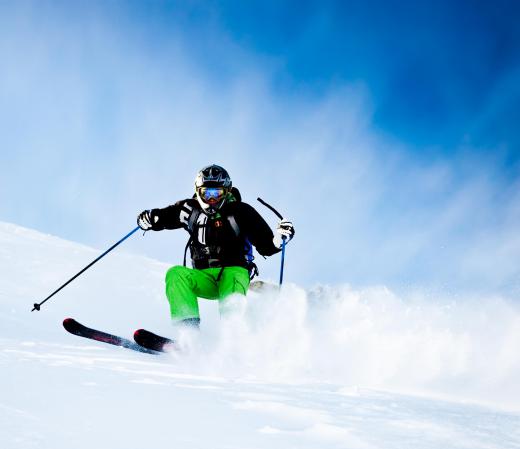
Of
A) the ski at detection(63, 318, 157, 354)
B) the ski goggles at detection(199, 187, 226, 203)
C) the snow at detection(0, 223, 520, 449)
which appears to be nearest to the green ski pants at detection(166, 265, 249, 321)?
the snow at detection(0, 223, 520, 449)

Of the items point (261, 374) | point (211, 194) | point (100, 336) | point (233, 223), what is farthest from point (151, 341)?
point (211, 194)

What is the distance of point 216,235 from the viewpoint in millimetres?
6129

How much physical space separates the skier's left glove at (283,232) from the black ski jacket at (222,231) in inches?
3.0

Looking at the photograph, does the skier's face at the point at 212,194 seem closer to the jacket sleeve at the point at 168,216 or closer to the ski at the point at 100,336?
the jacket sleeve at the point at 168,216

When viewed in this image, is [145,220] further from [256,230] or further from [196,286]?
[256,230]

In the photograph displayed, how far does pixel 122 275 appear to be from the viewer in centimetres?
1085

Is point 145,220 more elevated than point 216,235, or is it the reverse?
point 145,220

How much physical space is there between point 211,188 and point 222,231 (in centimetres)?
59

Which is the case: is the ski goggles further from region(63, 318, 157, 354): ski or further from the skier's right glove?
region(63, 318, 157, 354): ski

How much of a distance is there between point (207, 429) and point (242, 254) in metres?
4.18

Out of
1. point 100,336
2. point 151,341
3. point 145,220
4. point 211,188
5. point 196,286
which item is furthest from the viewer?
point 145,220

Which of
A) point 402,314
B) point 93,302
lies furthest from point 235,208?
point 93,302

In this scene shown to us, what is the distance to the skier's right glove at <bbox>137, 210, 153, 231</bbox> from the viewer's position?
21.4ft

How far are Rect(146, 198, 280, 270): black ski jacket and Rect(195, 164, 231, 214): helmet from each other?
0.11 meters
